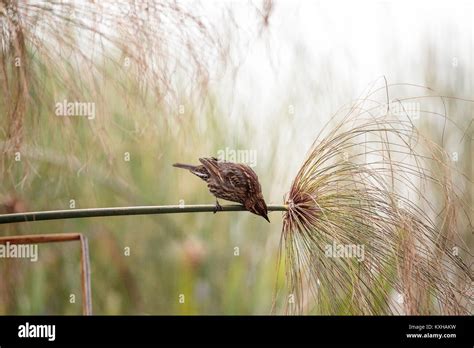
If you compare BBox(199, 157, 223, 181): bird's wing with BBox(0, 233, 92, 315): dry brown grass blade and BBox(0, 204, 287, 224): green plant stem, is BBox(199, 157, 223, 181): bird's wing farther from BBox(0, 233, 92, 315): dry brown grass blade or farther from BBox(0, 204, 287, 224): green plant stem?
BBox(0, 233, 92, 315): dry brown grass blade

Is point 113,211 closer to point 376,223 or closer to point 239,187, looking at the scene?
point 239,187

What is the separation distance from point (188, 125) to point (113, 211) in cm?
44

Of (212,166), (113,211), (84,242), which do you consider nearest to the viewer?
(84,242)

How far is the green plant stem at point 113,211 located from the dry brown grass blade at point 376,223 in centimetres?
16

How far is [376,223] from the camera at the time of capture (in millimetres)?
2670

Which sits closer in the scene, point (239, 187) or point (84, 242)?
point (84, 242)

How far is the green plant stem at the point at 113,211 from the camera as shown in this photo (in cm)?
258

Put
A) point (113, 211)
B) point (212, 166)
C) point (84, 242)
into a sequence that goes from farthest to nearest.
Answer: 1. point (212, 166)
2. point (113, 211)
3. point (84, 242)

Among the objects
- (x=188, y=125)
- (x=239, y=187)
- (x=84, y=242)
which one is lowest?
(x=84, y=242)

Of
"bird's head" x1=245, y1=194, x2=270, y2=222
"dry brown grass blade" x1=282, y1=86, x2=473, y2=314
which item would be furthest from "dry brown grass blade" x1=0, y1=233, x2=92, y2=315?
"dry brown grass blade" x1=282, y1=86, x2=473, y2=314

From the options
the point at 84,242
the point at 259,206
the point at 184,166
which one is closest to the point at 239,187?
the point at 259,206

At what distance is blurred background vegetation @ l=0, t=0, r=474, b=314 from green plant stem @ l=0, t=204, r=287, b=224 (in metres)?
0.08

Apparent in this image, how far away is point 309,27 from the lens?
9.45ft

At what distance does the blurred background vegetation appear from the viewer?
2.78m
